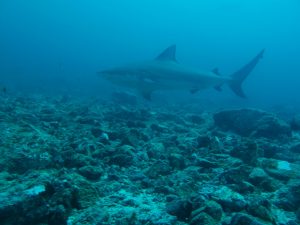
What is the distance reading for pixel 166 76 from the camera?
518 inches

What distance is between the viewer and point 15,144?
5473 mm

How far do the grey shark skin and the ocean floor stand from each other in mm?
4871

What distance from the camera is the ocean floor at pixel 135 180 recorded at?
3551mm

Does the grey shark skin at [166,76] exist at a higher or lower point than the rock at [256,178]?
higher

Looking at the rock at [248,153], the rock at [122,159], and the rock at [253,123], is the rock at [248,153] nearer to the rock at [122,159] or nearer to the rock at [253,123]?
the rock at [122,159]

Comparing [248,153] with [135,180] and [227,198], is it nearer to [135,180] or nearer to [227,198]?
[227,198]

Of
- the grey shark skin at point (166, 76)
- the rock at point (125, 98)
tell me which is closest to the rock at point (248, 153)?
the grey shark skin at point (166, 76)

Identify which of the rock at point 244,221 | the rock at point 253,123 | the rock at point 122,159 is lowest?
the rock at point 244,221

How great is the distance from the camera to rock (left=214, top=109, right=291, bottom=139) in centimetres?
955

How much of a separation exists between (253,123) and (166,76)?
4.56m

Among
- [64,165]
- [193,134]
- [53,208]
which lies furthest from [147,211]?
[193,134]

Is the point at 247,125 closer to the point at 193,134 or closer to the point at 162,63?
the point at 193,134

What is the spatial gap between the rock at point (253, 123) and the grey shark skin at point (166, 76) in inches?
106

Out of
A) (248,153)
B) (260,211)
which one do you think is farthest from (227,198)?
(248,153)
